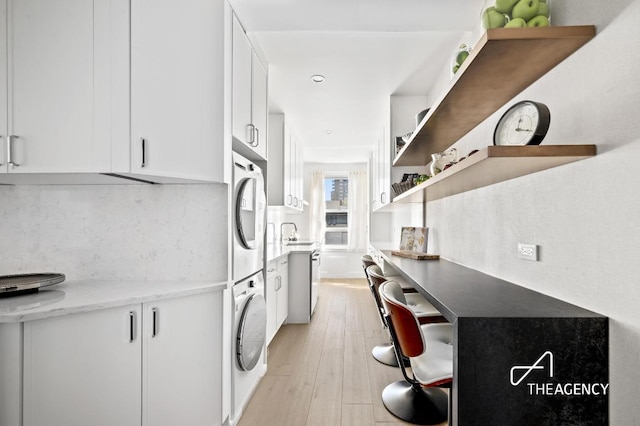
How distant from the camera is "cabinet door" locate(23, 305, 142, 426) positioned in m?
1.35

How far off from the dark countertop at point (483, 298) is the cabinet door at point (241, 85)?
139 cm

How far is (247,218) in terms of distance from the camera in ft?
7.11

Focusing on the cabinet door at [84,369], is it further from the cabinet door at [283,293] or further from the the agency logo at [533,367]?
the cabinet door at [283,293]

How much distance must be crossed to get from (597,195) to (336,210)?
238 inches

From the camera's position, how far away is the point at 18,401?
1.33 m

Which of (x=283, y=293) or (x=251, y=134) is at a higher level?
(x=251, y=134)

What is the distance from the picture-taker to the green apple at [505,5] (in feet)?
4.19

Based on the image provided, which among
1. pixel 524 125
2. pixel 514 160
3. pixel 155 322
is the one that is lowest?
pixel 155 322

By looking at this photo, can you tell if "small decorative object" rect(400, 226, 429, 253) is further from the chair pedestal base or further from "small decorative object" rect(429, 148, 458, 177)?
the chair pedestal base

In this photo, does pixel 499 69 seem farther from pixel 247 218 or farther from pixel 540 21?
pixel 247 218

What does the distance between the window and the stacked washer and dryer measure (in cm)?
471

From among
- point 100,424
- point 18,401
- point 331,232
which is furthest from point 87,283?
point 331,232

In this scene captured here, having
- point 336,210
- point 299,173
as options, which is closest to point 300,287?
point 299,173

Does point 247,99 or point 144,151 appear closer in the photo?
point 144,151
